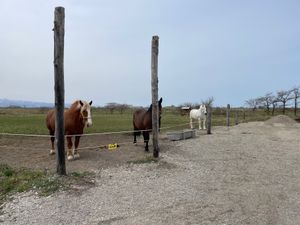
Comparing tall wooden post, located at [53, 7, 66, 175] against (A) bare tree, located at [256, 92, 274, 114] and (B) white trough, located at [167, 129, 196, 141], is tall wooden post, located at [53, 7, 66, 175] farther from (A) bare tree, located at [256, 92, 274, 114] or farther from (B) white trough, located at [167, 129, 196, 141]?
(A) bare tree, located at [256, 92, 274, 114]

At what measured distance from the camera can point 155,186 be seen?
669 cm

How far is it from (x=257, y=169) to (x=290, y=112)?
118ft

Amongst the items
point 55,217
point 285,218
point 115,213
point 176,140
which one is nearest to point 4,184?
point 55,217

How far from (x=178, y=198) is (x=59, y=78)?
3.31 metres

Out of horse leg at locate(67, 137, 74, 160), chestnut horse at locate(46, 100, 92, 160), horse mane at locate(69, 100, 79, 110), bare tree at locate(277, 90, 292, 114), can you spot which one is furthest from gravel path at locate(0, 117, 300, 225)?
bare tree at locate(277, 90, 292, 114)

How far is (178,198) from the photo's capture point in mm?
5961

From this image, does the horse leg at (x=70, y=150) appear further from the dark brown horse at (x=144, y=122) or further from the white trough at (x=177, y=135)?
the white trough at (x=177, y=135)

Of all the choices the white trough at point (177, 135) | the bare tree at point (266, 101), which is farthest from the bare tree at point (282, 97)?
the white trough at point (177, 135)

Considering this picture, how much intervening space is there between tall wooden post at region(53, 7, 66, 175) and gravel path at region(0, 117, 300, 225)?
2.99 ft

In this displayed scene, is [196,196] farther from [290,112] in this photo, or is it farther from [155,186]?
[290,112]

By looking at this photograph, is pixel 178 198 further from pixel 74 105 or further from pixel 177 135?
pixel 177 135

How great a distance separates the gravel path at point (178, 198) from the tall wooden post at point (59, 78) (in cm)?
91

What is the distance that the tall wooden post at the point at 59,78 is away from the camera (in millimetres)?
7016

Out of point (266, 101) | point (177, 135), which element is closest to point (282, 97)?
point (266, 101)
